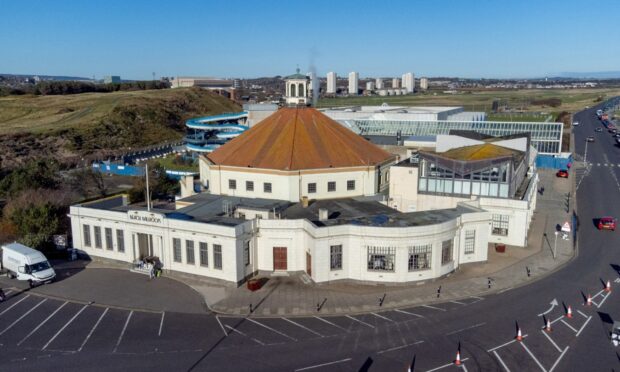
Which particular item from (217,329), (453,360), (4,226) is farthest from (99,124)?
(453,360)

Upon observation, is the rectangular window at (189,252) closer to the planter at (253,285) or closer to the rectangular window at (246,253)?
the rectangular window at (246,253)

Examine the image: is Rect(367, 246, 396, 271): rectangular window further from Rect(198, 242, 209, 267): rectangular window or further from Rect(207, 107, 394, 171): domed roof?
Rect(207, 107, 394, 171): domed roof

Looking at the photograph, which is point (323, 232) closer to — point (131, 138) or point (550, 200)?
point (550, 200)

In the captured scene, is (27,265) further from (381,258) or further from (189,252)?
(381,258)

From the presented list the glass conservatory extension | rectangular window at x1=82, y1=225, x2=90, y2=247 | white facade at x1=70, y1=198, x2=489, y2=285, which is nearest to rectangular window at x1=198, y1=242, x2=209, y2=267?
white facade at x1=70, y1=198, x2=489, y2=285

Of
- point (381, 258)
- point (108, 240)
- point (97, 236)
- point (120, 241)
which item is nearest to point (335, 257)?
point (381, 258)

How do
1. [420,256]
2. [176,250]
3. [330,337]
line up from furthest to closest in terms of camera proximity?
1. [176,250]
2. [420,256]
3. [330,337]
